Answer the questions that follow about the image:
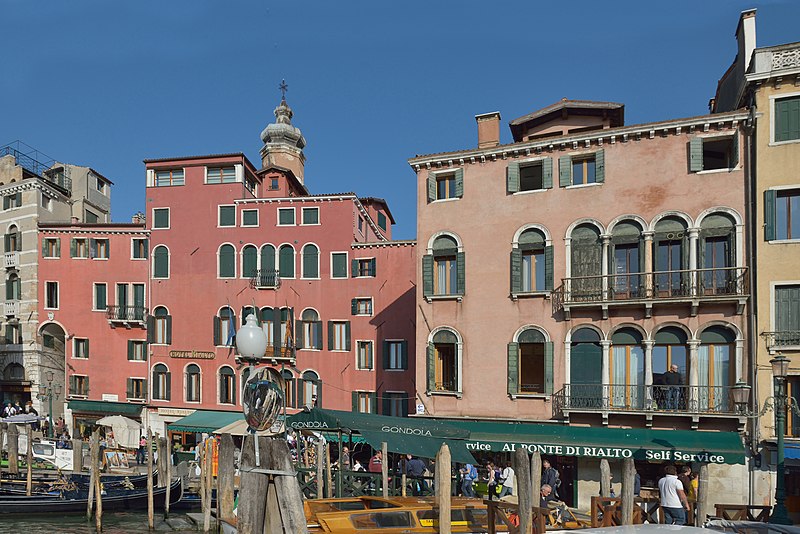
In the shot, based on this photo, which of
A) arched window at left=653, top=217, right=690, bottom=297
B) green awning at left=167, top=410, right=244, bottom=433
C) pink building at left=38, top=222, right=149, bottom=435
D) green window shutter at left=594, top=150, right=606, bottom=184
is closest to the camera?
arched window at left=653, top=217, right=690, bottom=297

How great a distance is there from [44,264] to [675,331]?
2877cm

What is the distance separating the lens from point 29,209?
1271 inches

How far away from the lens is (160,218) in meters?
30.4

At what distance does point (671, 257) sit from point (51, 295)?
2839cm

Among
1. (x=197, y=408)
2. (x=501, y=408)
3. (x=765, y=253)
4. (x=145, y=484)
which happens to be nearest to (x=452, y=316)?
(x=501, y=408)

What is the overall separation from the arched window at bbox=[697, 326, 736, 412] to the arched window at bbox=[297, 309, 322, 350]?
52.0ft

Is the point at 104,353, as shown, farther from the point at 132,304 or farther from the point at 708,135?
the point at 708,135

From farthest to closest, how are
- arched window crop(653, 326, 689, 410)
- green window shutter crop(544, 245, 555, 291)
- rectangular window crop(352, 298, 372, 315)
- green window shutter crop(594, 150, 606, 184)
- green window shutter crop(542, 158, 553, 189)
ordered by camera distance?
rectangular window crop(352, 298, 372, 315)
green window shutter crop(542, 158, 553, 189)
green window shutter crop(544, 245, 555, 291)
green window shutter crop(594, 150, 606, 184)
arched window crop(653, 326, 689, 410)

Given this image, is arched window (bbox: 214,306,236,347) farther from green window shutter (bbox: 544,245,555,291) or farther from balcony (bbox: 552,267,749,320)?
balcony (bbox: 552,267,749,320)

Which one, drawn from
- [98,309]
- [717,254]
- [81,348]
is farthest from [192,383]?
[717,254]

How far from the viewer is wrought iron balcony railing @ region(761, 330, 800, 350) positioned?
1680 cm

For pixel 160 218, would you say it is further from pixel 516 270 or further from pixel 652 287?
pixel 652 287

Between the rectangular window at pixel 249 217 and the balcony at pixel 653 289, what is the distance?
49.4 feet

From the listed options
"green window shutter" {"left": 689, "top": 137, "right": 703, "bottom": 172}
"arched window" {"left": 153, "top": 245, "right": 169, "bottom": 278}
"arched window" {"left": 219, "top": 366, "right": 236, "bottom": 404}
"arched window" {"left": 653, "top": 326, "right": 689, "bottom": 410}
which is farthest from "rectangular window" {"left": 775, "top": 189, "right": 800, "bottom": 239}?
"arched window" {"left": 153, "top": 245, "right": 169, "bottom": 278}
